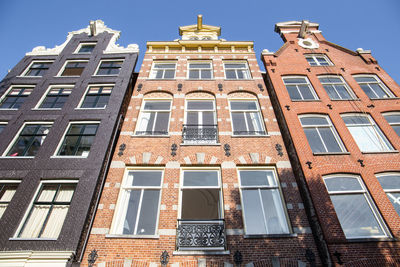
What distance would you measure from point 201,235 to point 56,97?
11.4m

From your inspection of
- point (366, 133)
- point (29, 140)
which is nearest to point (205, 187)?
point (366, 133)

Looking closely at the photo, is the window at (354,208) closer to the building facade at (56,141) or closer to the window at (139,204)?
the window at (139,204)

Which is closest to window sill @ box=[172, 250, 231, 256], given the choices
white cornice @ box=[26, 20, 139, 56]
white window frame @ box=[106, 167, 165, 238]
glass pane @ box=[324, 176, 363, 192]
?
white window frame @ box=[106, 167, 165, 238]

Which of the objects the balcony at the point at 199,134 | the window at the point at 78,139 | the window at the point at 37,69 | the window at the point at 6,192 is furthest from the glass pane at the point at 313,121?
the window at the point at 37,69

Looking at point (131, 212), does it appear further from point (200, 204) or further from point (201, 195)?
point (201, 195)

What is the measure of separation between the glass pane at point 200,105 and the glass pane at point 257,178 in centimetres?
464

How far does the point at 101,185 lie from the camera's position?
360 inches

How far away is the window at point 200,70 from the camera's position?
15.0m

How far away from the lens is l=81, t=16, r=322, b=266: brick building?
24.2ft

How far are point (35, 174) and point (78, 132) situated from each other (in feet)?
8.58

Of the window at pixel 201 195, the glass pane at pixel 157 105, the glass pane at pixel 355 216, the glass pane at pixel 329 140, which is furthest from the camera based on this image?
the glass pane at pixel 157 105

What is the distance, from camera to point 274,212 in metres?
8.52

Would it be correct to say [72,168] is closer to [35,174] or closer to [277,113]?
[35,174]

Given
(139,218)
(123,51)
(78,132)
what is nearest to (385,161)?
(139,218)
